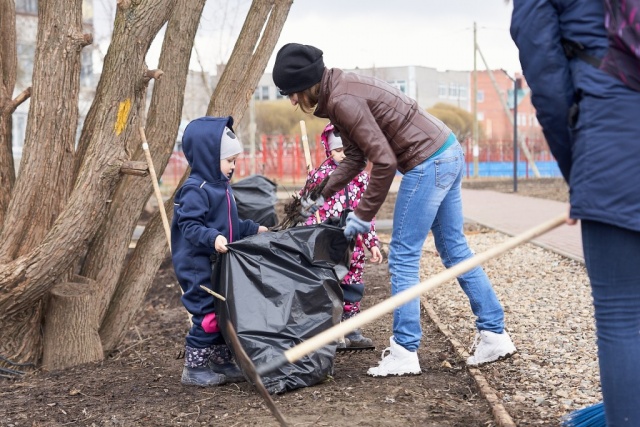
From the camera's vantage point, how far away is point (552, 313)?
6.28m

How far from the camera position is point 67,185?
210 inches

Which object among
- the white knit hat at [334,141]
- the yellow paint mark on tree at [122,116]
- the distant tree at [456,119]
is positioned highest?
the yellow paint mark on tree at [122,116]

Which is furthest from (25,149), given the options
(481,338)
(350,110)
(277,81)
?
(481,338)

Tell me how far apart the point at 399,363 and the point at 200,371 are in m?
1.09

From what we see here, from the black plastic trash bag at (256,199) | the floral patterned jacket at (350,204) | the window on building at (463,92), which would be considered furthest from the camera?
the window on building at (463,92)

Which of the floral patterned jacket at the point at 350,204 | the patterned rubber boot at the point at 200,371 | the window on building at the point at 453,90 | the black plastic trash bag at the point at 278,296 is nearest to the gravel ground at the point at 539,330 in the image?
the floral patterned jacket at the point at 350,204

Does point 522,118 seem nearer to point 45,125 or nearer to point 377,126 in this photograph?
point 45,125

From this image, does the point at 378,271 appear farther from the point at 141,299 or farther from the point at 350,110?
the point at 350,110

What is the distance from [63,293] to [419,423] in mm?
2616

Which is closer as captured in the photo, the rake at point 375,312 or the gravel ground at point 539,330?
the rake at point 375,312

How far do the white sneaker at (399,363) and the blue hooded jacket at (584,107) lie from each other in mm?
2000

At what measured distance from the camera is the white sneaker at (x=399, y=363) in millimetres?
4473

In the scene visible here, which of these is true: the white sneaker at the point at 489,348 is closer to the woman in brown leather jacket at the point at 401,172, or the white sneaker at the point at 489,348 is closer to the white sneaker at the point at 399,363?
the woman in brown leather jacket at the point at 401,172

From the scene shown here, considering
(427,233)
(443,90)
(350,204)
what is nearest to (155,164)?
(350,204)
